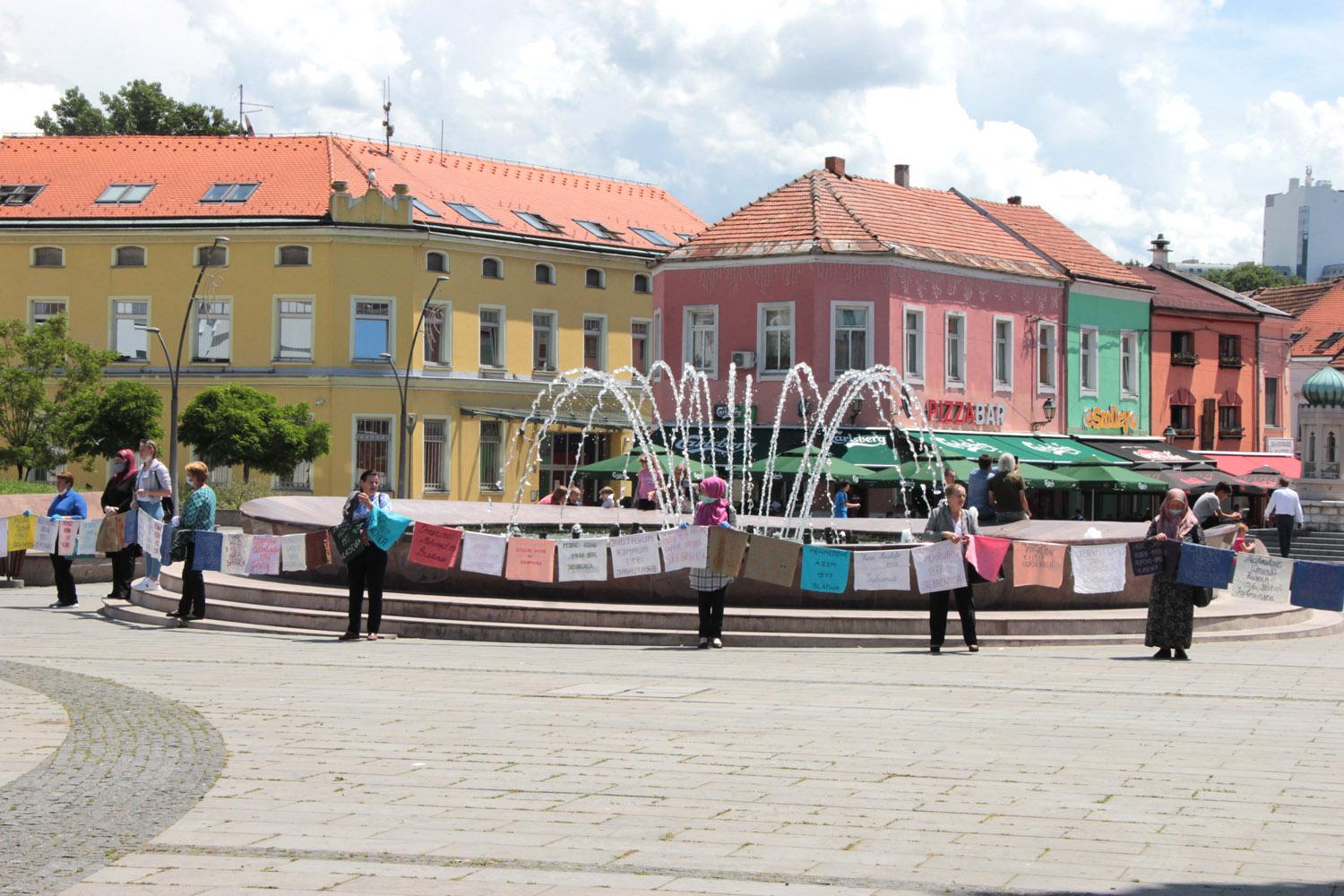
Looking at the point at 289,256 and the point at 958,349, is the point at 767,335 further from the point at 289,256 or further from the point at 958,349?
the point at 289,256

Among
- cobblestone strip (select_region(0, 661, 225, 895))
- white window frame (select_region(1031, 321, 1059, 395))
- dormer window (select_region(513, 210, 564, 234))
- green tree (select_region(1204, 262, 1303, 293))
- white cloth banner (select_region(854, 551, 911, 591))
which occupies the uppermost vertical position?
green tree (select_region(1204, 262, 1303, 293))

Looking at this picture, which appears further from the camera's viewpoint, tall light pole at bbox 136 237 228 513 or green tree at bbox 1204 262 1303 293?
green tree at bbox 1204 262 1303 293

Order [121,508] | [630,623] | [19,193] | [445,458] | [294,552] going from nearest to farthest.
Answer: [630,623]
[294,552]
[121,508]
[445,458]
[19,193]

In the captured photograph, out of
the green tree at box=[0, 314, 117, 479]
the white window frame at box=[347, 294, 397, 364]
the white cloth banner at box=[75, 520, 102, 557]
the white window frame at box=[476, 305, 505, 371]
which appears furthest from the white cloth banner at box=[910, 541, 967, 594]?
the white window frame at box=[476, 305, 505, 371]

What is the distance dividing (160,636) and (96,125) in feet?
216

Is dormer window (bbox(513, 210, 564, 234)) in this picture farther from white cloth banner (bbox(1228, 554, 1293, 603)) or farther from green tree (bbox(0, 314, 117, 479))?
white cloth banner (bbox(1228, 554, 1293, 603))

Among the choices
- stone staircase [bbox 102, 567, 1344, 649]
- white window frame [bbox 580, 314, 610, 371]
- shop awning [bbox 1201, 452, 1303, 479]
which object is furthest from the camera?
white window frame [bbox 580, 314, 610, 371]

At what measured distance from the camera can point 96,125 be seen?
260ft

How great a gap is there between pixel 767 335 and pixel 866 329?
2.41 metres

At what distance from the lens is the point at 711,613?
1733 centimetres

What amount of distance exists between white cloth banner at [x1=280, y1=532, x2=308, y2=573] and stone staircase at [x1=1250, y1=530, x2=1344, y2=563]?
26.3 m

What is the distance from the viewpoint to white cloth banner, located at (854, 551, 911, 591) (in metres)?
18.2

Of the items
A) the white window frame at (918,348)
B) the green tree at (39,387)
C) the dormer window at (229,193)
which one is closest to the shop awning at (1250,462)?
the white window frame at (918,348)

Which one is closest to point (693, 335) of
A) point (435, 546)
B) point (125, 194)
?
point (125, 194)
